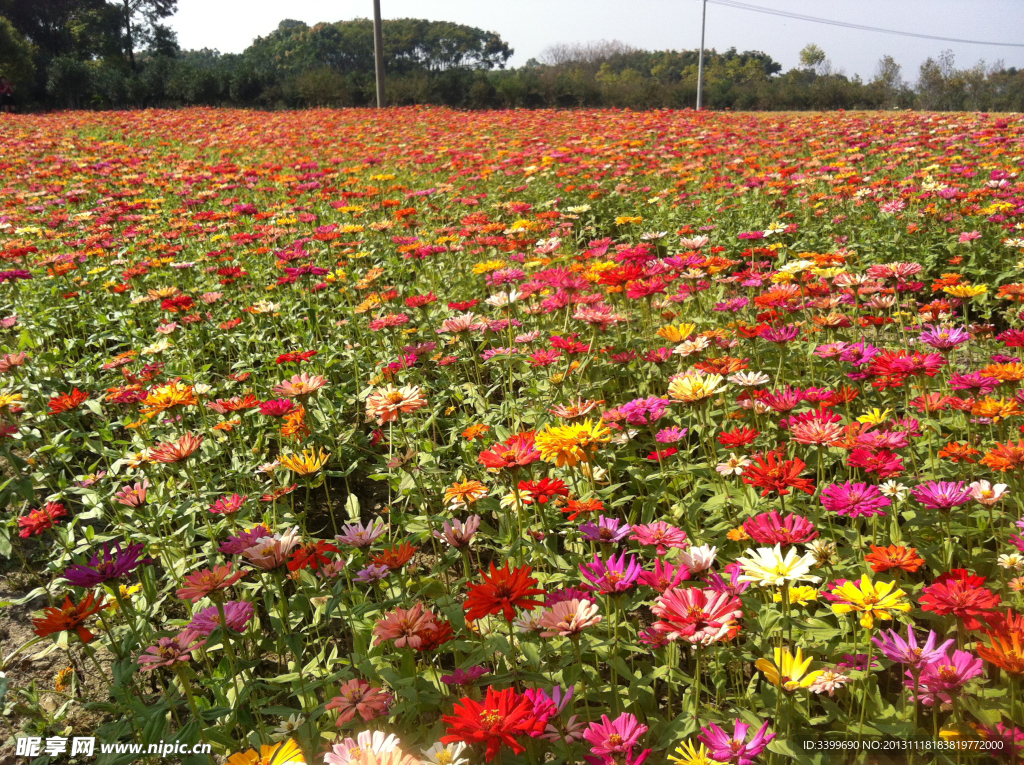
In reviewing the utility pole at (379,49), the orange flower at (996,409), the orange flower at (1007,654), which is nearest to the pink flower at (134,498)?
the orange flower at (1007,654)

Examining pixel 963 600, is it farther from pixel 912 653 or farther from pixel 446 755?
pixel 446 755

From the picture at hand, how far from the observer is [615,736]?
1.14 m

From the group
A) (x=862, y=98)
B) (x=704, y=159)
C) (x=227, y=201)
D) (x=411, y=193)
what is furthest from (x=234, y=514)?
(x=862, y=98)

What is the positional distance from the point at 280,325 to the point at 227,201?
2.07m

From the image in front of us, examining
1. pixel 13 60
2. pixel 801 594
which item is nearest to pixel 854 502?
pixel 801 594

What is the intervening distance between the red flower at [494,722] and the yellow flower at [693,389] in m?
1.08

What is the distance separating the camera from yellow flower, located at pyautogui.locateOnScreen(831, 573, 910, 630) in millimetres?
1247

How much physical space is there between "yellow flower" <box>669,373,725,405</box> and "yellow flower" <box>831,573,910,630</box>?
68cm

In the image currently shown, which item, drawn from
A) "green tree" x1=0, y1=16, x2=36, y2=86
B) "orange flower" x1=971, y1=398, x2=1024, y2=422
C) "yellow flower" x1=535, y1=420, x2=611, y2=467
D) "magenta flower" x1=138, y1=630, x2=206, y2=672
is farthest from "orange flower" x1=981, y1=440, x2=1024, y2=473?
"green tree" x1=0, y1=16, x2=36, y2=86

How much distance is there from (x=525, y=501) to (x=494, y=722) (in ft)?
3.40

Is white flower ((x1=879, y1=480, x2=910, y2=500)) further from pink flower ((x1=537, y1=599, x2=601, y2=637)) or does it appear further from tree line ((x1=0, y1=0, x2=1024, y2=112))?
tree line ((x1=0, y1=0, x2=1024, y2=112))

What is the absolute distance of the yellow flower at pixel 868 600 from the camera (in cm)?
125

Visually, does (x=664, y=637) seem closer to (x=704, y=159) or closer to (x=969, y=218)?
(x=969, y=218)

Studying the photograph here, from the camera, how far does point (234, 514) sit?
211cm
